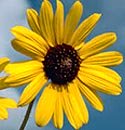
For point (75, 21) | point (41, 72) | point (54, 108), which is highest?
point (75, 21)

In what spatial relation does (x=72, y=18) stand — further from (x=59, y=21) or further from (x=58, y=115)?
(x=58, y=115)

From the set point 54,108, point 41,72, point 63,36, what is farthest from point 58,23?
point 54,108

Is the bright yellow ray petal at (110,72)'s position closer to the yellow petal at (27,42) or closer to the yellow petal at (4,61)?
the yellow petal at (27,42)

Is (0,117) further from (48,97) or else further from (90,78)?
(90,78)

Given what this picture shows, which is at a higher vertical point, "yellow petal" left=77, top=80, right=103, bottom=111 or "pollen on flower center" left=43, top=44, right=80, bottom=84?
"pollen on flower center" left=43, top=44, right=80, bottom=84

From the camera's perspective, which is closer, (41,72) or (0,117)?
(0,117)

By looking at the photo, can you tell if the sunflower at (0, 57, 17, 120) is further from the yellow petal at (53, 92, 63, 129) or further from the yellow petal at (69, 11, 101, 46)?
the yellow petal at (69, 11, 101, 46)

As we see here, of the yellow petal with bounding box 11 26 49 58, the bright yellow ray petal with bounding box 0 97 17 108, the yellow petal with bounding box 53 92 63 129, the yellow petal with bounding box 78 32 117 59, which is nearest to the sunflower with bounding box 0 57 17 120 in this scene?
the bright yellow ray petal with bounding box 0 97 17 108
